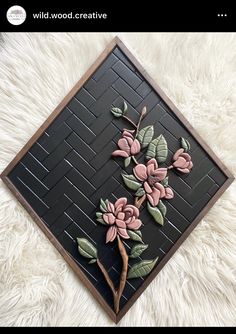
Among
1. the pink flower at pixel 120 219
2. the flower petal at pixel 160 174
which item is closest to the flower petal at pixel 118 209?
the pink flower at pixel 120 219

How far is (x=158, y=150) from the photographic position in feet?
2.24

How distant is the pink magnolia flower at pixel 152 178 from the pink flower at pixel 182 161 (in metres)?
0.03

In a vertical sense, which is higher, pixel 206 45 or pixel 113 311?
pixel 206 45

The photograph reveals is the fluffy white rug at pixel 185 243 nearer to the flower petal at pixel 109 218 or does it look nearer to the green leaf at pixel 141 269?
the green leaf at pixel 141 269

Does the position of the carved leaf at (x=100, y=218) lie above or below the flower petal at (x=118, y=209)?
below

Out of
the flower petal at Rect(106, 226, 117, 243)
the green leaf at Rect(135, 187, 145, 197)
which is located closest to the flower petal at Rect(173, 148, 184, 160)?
the green leaf at Rect(135, 187, 145, 197)

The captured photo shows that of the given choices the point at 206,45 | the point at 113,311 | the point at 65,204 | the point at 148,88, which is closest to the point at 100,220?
the point at 65,204

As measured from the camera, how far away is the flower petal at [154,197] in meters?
0.67

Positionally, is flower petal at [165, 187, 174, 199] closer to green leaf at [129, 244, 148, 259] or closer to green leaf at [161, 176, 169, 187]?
green leaf at [161, 176, 169, 187]

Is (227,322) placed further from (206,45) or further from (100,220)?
(206,45)

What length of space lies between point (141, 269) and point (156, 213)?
127mm
